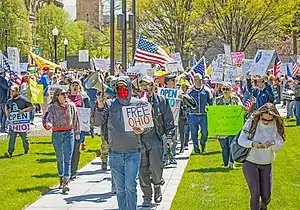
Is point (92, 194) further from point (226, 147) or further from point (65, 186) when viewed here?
point (226, 147)

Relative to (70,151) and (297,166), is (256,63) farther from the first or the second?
(70,151)

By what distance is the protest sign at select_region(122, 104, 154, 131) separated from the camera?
8406mm

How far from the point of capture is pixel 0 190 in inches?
462

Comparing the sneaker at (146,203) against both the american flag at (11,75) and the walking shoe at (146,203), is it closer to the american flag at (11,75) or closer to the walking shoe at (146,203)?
the walking shoe at (146,203)

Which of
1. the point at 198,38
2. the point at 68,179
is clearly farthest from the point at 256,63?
the point at 198,38

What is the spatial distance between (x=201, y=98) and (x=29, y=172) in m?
4.35

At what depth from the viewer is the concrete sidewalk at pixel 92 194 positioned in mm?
10312

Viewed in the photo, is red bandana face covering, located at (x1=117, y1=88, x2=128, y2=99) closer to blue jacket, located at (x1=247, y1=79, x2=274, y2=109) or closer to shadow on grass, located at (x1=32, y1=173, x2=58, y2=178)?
shadow on grass, located at (x1=32, y1=173, x2=58, y2=178)

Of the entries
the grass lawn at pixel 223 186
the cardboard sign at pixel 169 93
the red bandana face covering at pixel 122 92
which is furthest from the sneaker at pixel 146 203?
the cardboard sign at pixel 169 93

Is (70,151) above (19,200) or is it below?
above

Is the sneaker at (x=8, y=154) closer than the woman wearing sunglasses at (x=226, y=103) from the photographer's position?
No

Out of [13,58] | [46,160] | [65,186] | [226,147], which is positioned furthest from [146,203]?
[13,58]

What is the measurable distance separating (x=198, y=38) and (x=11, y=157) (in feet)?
115

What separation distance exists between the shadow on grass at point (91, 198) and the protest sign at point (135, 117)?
257 cm
